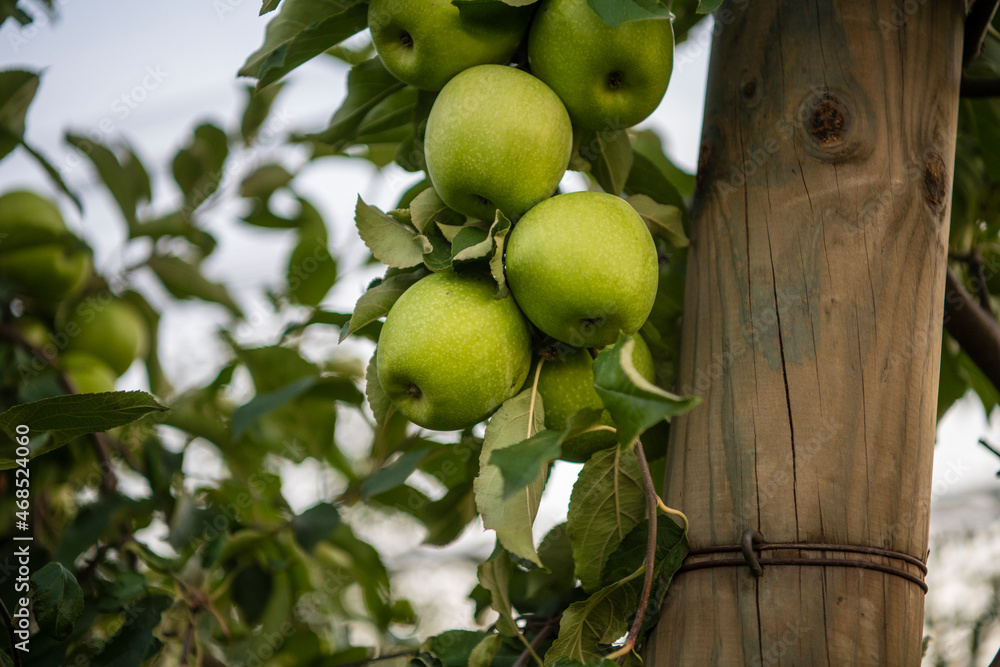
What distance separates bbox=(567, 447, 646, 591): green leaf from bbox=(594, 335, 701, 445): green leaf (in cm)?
20

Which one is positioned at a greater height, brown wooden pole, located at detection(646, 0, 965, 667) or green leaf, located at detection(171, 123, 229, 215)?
brown wooden pole, located at detection(646, 0, 965, 667)

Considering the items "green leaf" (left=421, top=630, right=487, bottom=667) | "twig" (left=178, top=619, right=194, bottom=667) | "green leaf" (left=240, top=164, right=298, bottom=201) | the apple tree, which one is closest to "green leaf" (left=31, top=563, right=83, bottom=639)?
the apple tree

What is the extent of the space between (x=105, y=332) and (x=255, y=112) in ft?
2.35

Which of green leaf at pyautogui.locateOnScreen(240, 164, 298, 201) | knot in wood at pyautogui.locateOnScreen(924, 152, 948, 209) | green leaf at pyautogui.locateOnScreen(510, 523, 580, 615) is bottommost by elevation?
green leaf at pyautogui.locateOnScreen(510, 523, 580, 615)

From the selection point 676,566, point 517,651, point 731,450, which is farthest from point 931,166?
point 517,651

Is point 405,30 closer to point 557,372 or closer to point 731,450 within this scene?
point 557,372

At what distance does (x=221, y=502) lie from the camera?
1724 millimetres

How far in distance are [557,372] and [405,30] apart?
49 cm

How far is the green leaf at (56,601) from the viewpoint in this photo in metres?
0.91

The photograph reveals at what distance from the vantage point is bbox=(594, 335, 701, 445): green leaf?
60 centimetres

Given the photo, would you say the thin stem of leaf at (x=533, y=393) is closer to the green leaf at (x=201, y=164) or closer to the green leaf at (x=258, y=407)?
the green leaf at (x=258, y=407)

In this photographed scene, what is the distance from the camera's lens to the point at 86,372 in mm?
1707

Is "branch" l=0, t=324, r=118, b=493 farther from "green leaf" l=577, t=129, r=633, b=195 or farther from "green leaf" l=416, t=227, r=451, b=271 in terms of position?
"green leaf" l=577, t=129, r=633, b=195

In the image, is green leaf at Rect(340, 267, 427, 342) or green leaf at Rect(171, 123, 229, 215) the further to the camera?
green leaf at Rect(171, 123, 229, 215)
